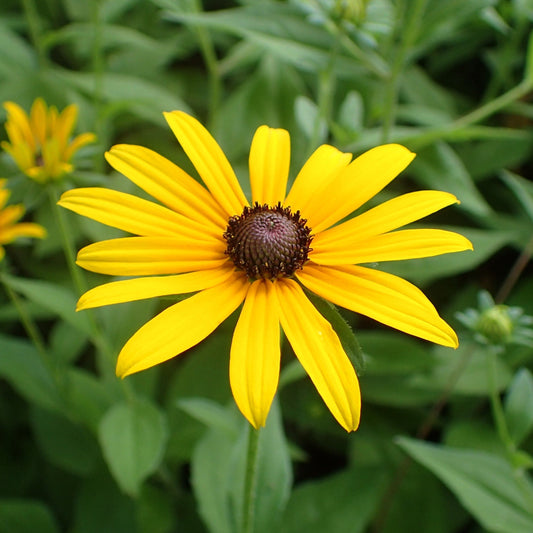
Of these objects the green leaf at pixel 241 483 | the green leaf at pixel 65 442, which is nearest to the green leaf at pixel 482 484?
the green leaf at pixel 241 483

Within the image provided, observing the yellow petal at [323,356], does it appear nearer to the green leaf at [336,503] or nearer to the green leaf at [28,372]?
the green leaf at [336,503]

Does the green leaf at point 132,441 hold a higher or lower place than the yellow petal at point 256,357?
lower

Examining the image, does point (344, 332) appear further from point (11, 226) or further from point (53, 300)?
A: point (11, 226)

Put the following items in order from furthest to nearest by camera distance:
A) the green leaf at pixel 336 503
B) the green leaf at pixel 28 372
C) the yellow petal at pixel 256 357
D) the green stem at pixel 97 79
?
the green stem at pixel 97 79, the green leaf at pixel 28 372, the green leaf at pixel 336 503, the yellow petal at pixel 256 357

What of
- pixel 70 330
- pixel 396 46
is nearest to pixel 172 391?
pixel 70 330

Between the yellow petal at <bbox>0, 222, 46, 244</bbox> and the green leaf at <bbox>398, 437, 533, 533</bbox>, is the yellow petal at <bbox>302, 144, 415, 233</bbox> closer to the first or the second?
the green leaf at <bbox>398, 437, 533, 533</bbox>

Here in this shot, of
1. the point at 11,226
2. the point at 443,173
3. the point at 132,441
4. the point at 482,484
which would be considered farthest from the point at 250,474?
the point at 443,173

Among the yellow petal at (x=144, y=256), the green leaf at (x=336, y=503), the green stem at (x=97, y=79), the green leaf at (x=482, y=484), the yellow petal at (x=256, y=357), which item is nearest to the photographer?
the yellow petal at (x=256, y=357)
